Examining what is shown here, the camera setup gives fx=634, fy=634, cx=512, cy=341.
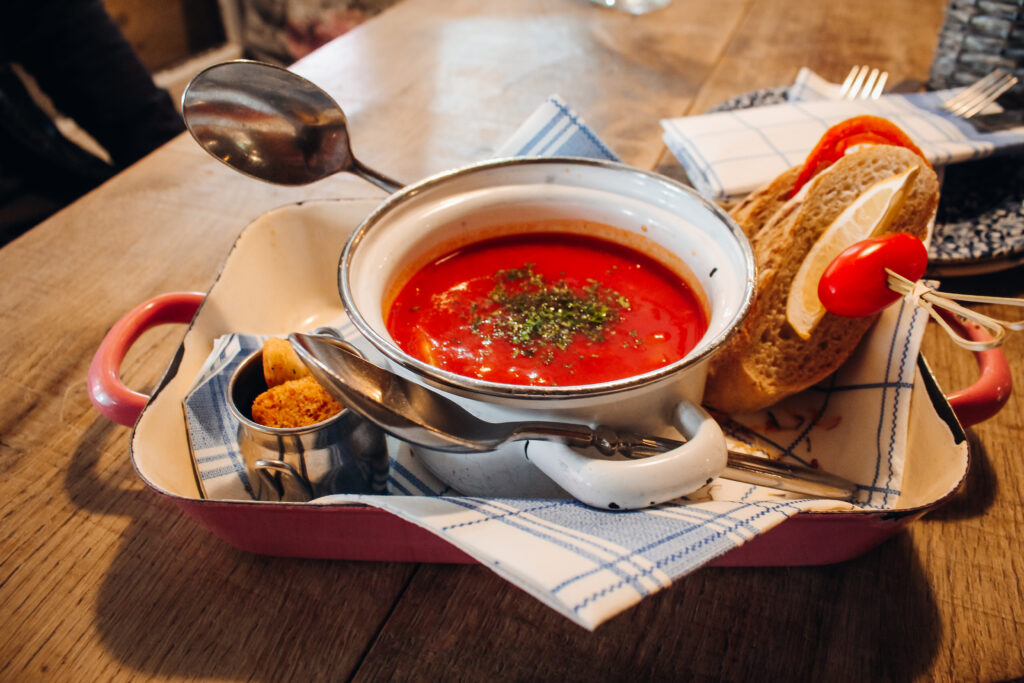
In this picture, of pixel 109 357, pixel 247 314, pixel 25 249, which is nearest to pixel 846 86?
pixel 247 314

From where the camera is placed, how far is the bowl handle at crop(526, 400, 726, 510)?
640 mm

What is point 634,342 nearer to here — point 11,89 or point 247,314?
point 247,314

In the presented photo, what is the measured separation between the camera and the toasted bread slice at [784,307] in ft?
3.02

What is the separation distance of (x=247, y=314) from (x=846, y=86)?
5.70 feet

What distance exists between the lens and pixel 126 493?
0.85 m

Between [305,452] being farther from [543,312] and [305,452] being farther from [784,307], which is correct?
[784,307]

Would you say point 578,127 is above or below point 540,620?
above

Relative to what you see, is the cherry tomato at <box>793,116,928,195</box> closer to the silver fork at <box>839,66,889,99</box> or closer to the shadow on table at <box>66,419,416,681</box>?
the silver fork at <box>839,66,889,99</box>

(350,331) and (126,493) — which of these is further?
(350,331)

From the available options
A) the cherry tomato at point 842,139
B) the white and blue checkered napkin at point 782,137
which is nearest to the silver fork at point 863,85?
the white and blue checkered napkin at point 782,137

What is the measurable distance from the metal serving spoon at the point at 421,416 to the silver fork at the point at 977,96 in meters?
1.33

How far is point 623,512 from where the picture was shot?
0.67 meters

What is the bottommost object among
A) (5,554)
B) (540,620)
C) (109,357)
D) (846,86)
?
(846,86)

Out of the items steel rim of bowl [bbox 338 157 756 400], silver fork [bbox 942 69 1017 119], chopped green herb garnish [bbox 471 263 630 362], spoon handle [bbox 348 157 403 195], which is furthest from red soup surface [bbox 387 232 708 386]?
silver fork [bbox 942 69 1017 119]
